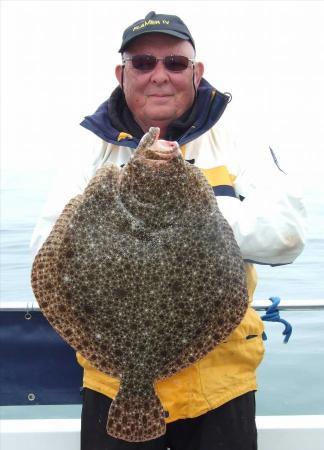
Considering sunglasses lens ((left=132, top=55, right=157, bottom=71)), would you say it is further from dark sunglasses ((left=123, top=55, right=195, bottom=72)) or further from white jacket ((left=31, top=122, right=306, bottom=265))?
white jacket ((left=31, top=122, right=306, bottom=265))

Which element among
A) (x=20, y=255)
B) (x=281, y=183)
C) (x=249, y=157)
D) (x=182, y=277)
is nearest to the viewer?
(x=182, y=277)

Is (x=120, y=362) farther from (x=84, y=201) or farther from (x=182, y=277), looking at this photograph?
(x=84, y=201)

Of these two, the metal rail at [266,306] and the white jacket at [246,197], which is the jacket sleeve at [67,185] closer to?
the white jacket at [246,197]

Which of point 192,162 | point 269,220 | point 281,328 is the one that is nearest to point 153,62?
point 192,162

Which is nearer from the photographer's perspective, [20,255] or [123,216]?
[123,216]

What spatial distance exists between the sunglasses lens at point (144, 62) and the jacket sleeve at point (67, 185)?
0.36m

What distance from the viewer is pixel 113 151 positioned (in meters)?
2.82

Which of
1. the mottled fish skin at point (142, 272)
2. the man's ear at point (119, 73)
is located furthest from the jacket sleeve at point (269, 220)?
the man's ear at point (119, 73)

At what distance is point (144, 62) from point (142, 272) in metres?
1.00

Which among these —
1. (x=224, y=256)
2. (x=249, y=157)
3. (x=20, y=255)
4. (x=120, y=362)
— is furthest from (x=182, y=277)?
(x=20, y=255)

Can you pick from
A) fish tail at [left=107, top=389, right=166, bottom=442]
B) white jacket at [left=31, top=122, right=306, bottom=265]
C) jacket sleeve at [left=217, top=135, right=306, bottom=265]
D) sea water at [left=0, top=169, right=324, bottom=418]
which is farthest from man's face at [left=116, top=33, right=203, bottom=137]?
fish tail at [left=107, top=389, right=166, bottom=442]

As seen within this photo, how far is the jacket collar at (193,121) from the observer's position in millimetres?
2662

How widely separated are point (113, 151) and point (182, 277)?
92cm

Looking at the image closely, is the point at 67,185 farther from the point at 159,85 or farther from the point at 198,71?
the point at 198,71
